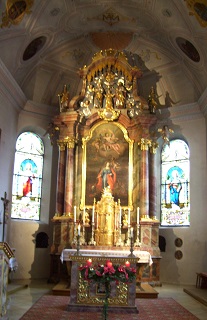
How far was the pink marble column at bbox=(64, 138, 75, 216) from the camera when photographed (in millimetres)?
16141

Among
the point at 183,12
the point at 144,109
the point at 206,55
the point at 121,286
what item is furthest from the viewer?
the point at 144,109

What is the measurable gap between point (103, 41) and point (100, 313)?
38.7ft

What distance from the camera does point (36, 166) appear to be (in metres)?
18.2

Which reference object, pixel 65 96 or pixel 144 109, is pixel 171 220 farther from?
pixel 65 96

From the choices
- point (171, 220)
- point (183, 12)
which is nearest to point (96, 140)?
point (171, 220)

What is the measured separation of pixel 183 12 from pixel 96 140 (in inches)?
227

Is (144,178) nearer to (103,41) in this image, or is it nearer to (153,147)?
(153,147)

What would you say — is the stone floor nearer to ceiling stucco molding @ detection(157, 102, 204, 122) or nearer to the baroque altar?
the baroque altar

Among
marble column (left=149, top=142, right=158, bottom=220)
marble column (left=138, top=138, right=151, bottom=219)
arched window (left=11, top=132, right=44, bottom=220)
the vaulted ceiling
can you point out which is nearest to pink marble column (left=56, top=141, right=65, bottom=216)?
arched window (left=11, top=132, right=44, bottom=220)

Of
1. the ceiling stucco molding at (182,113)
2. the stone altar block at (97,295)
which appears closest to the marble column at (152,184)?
the ceiling stucco molding at (182,113)

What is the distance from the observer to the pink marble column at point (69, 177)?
16.1 meters

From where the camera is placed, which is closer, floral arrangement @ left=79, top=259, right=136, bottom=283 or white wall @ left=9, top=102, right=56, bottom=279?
floral arrangement @ left=79, top=259, right=136, bottom=283

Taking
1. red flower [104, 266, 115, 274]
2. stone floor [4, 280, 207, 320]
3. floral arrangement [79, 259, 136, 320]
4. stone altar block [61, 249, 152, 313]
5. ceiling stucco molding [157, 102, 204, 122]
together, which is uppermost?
ceiling stucco molding [157, 102, 204, 122]

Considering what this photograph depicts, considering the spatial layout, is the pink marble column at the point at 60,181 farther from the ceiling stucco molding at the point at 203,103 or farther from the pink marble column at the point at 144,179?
the ceiling stucco molding at the point at 203,103
